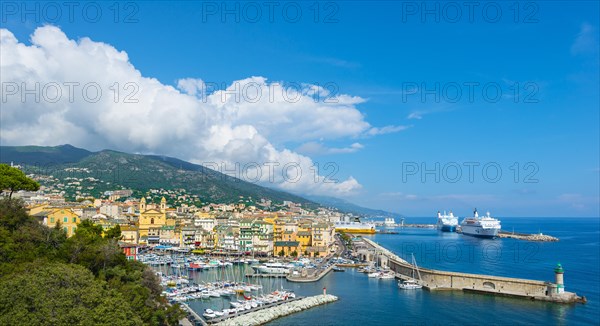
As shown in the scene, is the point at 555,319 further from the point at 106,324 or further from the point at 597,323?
the point at 106,324

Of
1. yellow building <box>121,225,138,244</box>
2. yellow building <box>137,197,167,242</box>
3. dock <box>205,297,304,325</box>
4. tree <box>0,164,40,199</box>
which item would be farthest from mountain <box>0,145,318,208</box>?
dock <box>205,297,304,325</box>

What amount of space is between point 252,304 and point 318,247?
25.6 m

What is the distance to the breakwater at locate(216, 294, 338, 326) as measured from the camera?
2183 centimetres

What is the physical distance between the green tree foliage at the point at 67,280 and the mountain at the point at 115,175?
74.9 m

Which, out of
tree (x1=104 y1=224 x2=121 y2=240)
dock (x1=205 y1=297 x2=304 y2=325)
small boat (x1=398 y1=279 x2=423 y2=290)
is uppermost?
tree (x1=104 y1=224 x2=121 y2=240)

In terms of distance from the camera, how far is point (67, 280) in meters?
11.9

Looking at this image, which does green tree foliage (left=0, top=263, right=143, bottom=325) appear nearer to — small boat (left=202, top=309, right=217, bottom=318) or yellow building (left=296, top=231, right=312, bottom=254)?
small boat (left=202, top=309, right=217, bottom=318)

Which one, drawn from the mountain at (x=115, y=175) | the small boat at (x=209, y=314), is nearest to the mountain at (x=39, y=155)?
the mountain at (x=115, y=175)

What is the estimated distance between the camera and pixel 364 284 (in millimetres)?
33938

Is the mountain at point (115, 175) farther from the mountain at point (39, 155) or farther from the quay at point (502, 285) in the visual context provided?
the quay at point (502, 285)

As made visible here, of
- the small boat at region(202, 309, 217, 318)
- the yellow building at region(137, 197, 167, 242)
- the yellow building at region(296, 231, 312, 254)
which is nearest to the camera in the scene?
the small boat at region(202, 309, 217, 318)

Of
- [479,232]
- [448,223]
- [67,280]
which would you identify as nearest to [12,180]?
[67,280]

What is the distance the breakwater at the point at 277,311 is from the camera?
21.8 meters

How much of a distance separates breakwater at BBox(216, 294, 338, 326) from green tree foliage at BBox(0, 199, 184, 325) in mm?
4996
